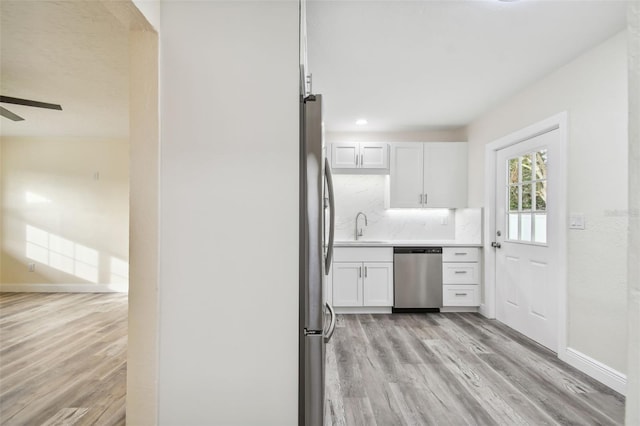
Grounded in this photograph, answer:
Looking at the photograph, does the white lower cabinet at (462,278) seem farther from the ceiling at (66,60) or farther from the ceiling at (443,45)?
the ceiling at (66,60)

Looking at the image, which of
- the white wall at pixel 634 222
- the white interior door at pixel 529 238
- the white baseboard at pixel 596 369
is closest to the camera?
the white wall at pixel 634 222

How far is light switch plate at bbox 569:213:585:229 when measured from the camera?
265 centimetres

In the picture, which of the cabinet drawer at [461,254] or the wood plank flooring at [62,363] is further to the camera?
the cabinet drawer at [461,254]

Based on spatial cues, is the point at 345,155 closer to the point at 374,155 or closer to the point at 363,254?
the point at 374,155

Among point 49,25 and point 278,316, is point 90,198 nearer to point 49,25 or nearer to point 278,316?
point 49,25

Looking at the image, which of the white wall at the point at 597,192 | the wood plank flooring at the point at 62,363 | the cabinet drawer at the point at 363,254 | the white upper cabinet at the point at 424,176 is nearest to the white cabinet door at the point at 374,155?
the white upper cabinet at the point at 424,176

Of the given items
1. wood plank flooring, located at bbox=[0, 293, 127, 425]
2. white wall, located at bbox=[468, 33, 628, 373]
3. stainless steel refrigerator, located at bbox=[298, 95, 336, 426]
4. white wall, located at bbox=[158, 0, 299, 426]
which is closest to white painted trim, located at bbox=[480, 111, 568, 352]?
white wall, located at bbox=[468, 33, 628, 373]

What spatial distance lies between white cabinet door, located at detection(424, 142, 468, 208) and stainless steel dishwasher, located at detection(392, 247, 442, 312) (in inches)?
29.8

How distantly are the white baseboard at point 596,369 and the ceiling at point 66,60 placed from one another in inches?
154

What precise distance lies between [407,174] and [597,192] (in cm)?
235

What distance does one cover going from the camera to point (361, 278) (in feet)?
14.0

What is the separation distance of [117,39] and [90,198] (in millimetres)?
3711

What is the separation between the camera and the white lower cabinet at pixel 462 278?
14.1ft

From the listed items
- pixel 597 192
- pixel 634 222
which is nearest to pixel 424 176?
pixel 597 192
